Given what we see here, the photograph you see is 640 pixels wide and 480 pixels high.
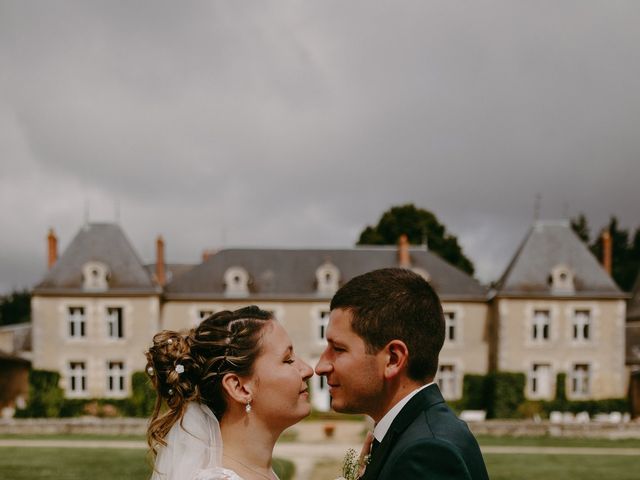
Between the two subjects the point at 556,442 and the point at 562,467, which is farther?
the point at 556,442

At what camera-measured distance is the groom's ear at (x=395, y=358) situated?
7.23 feet

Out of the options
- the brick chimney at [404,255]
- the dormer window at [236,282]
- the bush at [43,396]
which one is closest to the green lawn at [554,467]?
the brick chimney at [404,255]

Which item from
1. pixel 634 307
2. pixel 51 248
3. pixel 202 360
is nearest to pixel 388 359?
pixel 202 360

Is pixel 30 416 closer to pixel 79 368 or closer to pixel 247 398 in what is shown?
pixel 79 368

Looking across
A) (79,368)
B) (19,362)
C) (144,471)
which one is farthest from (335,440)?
(19,362)

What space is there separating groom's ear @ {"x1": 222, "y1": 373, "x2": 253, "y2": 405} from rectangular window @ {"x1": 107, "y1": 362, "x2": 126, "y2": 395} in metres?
24.0

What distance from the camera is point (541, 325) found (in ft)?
83.2

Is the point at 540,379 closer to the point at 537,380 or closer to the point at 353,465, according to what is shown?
the point at 537,380

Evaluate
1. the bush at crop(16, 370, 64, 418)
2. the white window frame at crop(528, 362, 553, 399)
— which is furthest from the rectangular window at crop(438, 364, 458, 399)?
the bush at crop(16, 370, 64, 418)

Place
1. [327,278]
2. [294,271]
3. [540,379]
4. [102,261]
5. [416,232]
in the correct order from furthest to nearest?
[416,232], [294,271], [327,278], [102,261], [540,379]

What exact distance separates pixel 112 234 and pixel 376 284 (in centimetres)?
2576

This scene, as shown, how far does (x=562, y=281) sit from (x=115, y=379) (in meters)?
19.0

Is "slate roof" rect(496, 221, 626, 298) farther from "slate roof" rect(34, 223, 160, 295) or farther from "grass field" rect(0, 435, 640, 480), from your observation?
"slate roof" rect(34, 223, 160, 295)

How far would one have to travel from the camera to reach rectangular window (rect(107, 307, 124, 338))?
989 inches
